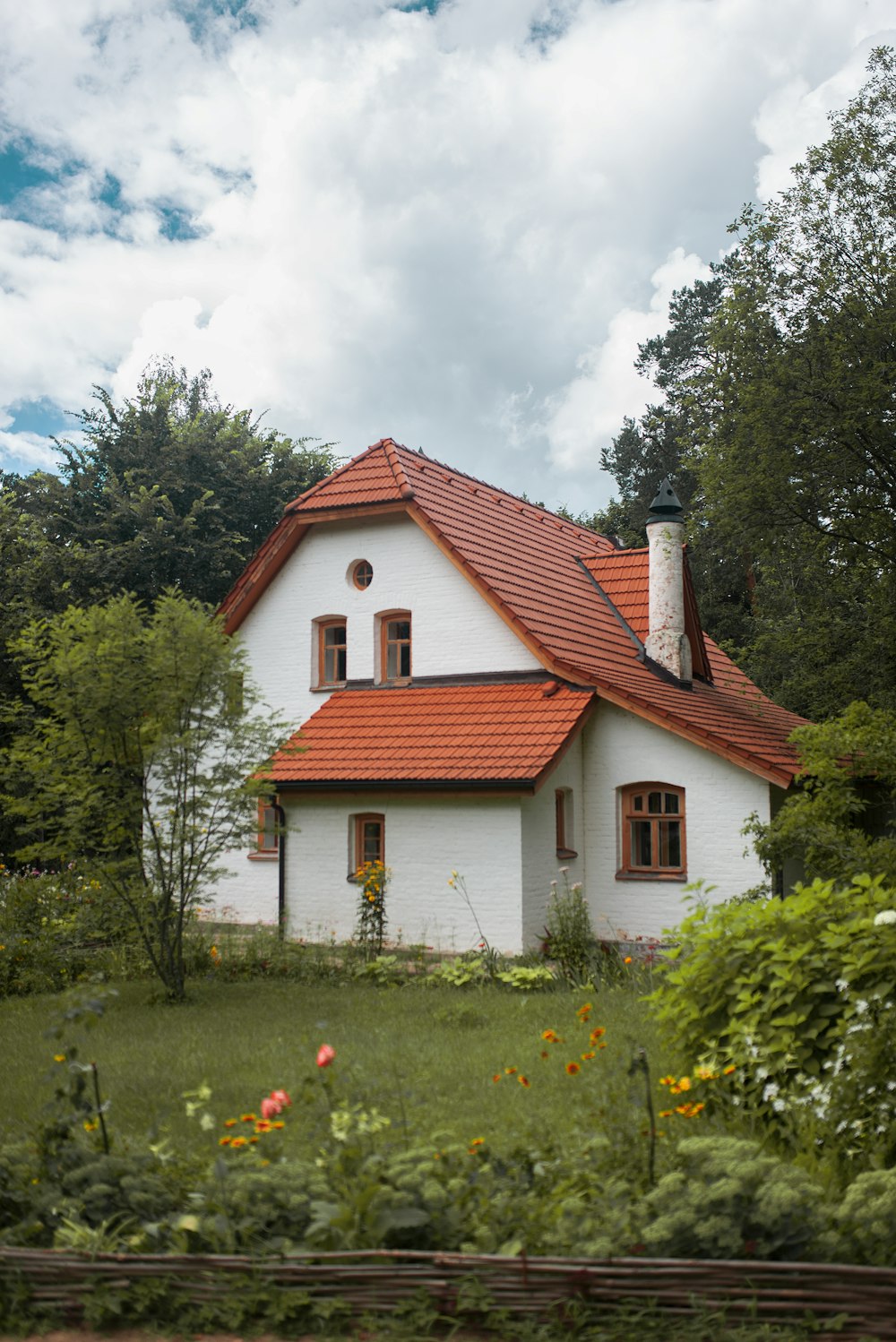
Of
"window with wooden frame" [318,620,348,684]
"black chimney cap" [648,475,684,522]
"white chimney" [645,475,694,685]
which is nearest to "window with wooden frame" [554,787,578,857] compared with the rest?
"white chimney" [645,475,694,685]

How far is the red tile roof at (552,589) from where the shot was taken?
17.5 m

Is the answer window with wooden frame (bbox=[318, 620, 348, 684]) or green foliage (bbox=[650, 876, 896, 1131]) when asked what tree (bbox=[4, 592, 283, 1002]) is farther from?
window with wooden frame (bbox=[318, 620, 348, 684])

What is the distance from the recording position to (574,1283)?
14.3ft

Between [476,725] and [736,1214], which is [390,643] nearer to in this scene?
[476,725]

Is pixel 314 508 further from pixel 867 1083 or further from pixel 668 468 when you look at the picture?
pixel 668 468

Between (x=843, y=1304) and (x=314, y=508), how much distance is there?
57.7 feet

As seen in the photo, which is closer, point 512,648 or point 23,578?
point 512,648

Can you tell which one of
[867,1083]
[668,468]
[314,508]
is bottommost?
[867,1083]

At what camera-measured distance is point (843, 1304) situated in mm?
4285

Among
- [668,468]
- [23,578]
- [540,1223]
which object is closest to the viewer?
[540,1223]

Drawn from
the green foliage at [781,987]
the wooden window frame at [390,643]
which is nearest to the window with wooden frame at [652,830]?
the wooden window frame at [390,643]

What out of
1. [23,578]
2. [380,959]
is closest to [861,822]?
[380,959]

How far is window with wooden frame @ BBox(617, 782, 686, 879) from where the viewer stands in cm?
1733

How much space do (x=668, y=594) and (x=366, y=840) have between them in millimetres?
7009
